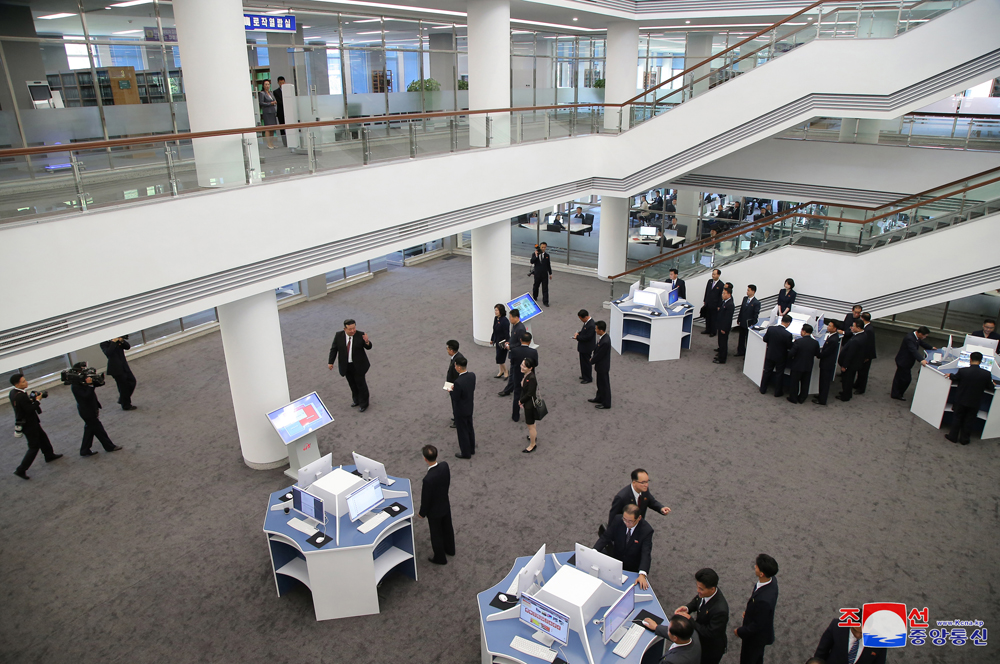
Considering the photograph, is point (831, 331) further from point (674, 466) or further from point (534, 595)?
point (534, 595)

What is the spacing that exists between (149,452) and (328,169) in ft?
16.1

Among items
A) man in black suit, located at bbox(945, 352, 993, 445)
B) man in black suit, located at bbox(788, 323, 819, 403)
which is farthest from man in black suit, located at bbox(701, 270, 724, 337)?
man in black suit, located at bbox(945, 352, 993, 445)

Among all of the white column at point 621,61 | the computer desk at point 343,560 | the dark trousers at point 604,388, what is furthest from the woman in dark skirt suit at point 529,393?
the white column at point 621,61

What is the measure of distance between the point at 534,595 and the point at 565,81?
1538 centimetres

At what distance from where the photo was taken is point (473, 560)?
7.08 m

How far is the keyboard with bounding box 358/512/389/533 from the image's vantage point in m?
6.34

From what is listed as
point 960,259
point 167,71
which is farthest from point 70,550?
point 960,259

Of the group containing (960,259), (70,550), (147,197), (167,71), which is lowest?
(70,550)

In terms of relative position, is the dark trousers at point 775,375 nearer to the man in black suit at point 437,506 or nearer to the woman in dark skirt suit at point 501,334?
the woman in dark skirt suit at point 501,334

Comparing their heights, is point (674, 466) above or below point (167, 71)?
below

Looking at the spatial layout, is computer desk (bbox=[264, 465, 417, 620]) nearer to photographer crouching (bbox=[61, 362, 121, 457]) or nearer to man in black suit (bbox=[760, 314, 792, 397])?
photographer crouching (bbox=[61, 362, 121, 457])

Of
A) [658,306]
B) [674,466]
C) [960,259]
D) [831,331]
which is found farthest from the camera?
[658,306]

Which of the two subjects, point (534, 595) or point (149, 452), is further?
point (149, 452)

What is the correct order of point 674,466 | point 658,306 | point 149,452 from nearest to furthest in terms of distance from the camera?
point 674,466 → point 149,452 → point 658,306
